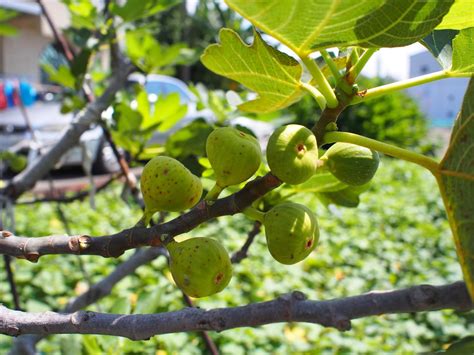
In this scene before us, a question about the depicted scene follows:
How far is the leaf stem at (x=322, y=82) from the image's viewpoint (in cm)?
56

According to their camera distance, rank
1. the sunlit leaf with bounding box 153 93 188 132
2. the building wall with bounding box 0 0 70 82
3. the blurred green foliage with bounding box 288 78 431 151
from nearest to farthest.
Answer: the sunlit leaf with bounding box 153 93 188 132
the blurred green foliage with bounding box 288 78 431 151
the building wall with bounding box 0 0 70 82

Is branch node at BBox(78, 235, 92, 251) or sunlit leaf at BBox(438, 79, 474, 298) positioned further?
branch node at BBox(78, 235, 92, 251)

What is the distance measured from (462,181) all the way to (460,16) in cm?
19

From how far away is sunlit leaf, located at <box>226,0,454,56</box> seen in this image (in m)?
0.46

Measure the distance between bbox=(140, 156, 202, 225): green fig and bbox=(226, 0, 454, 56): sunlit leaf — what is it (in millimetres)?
186

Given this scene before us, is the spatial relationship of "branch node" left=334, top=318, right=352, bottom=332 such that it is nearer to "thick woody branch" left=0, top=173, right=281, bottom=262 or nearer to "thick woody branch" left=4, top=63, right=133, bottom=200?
"thick woody branch" left=0, top=173, right=281, bottom=262

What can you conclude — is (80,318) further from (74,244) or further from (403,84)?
(403,84)

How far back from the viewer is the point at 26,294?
9.93ft

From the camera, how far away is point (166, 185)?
604mm

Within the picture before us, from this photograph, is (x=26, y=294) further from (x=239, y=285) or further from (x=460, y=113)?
(x=460, y=113)

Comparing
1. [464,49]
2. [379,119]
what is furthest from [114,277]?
[379,119]

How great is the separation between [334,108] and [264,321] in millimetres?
236

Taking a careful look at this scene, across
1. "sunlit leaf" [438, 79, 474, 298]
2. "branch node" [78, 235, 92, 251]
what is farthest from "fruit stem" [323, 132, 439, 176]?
"branch node" [78, 235, 92, 251]

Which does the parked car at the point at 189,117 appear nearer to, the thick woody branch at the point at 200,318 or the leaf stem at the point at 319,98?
the leaf stem at the point at 319,98
